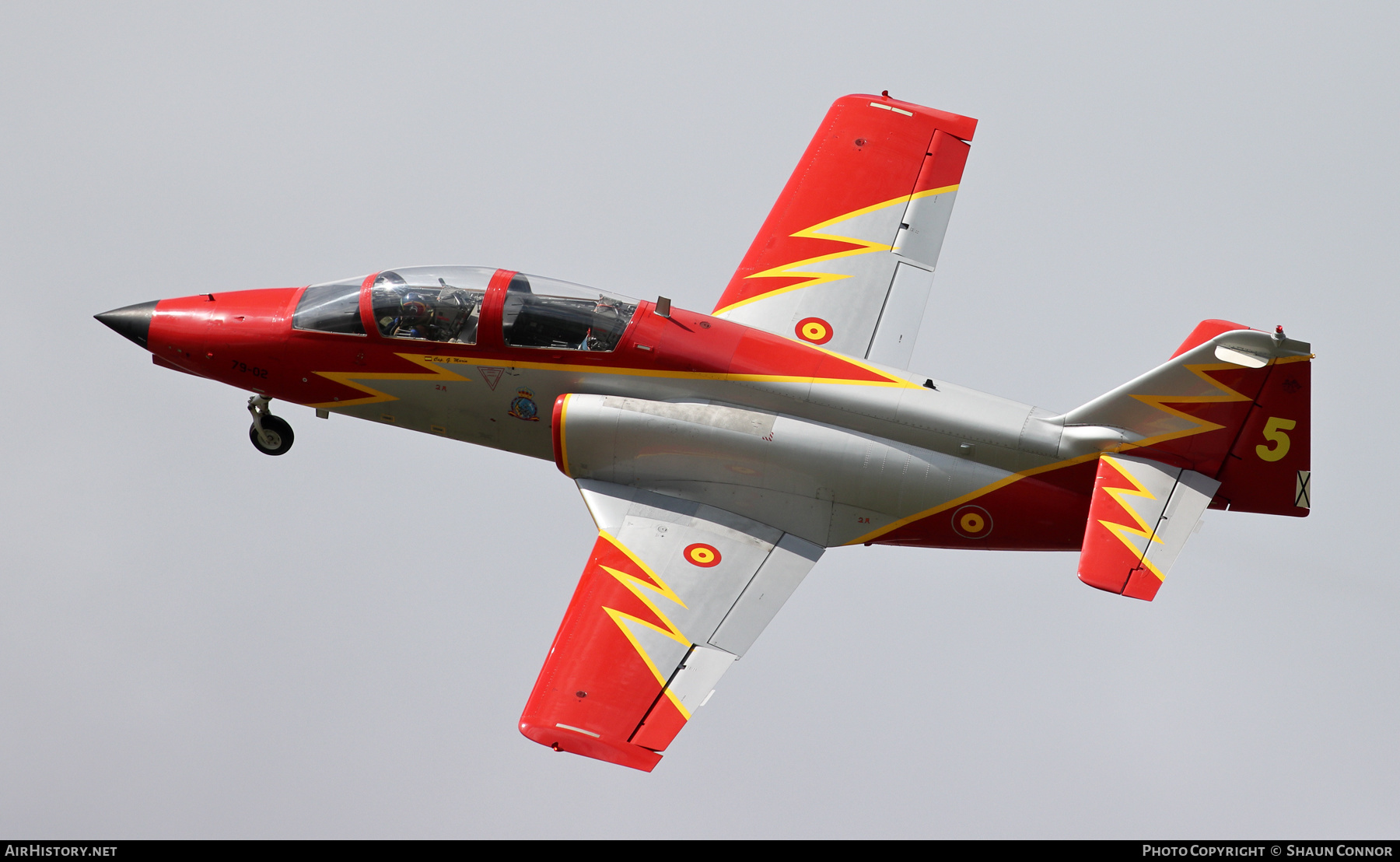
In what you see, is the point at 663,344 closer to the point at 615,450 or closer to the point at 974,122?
the point at 615,450

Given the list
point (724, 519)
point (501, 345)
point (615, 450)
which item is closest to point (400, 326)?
point (501, 345)

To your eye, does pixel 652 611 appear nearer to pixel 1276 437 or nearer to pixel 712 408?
pixel 712 408

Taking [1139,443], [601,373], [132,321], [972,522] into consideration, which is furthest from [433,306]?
[1139,443]

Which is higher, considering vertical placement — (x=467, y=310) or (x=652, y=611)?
(x=467, y=310)

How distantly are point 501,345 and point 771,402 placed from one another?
2.90m

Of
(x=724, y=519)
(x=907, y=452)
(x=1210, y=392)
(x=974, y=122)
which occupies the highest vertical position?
(x=974, y=122)

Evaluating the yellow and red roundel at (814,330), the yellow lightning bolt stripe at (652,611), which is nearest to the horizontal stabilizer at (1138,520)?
the yellow and red roundel at (814,330)

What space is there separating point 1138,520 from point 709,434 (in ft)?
14.2

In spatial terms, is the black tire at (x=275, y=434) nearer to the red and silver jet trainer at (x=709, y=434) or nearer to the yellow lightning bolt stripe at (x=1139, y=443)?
the red and silver jet trainer at (x=709, y=434)

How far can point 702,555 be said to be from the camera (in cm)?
1750

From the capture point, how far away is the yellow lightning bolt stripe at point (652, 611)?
53.6ft

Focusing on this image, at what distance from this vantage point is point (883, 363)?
19422 mm

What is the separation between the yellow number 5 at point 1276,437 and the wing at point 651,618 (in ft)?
14.9

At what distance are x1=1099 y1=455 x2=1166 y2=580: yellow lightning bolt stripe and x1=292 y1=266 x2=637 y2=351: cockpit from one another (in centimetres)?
521
